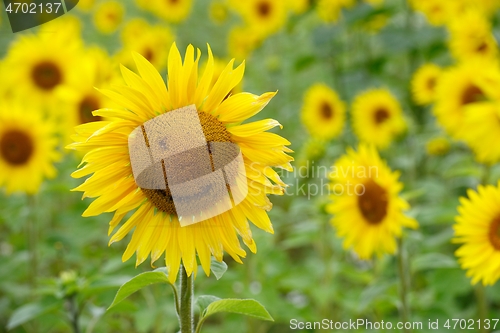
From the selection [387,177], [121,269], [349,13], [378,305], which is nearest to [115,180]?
[387,177]

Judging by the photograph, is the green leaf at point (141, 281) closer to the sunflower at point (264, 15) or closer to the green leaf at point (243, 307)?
the green leaf at point (243, 307)

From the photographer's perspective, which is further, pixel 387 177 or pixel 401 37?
pixel 401 37

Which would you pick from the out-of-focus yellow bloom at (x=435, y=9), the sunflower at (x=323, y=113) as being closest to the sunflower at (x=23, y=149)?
the sunflower at (x=323, y=113)

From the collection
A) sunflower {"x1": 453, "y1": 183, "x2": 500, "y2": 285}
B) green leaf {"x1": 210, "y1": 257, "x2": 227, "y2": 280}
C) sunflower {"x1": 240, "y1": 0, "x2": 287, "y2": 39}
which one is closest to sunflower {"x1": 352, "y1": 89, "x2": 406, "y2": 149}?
sunflower {"x1": 240, "y1": 0, "x2": 287, "y2": 39}

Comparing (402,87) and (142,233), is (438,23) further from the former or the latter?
(142,233)

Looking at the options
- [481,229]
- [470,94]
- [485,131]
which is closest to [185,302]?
[481,229]

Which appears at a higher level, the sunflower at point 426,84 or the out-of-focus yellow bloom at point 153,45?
the out-of-focus yellow bloom at point 153,45

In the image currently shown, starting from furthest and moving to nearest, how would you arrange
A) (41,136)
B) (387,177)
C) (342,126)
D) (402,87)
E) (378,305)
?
1. (402,87)
2. (342,126)
3. (41,136)
4. (378,305)
5. (387,177)
